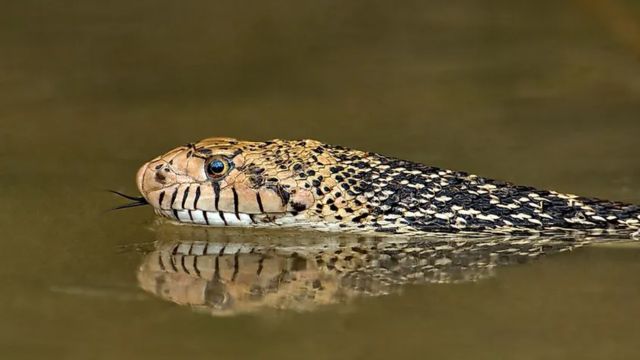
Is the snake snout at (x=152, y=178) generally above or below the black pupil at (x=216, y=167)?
below

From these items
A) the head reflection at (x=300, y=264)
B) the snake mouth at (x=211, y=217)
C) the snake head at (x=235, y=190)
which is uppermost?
the snake head at (x=235, y=190)

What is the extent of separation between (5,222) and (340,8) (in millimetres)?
8652

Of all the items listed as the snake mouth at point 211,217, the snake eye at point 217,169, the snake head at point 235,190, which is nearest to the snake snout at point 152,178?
the snake head at point 235,190

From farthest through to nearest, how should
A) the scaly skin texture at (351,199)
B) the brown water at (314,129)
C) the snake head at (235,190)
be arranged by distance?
the snake head at (235,190), the scaly skin texture at (351,199), the brown water at (314,129)

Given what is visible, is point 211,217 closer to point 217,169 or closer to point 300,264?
point 217,169

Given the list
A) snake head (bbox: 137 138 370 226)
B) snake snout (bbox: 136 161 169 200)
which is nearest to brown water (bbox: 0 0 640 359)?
snake head (bbox: 137 138 370 226)

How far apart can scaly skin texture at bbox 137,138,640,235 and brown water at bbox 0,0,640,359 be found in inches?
13.4

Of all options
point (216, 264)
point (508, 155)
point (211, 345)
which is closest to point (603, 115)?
point (508, 155)

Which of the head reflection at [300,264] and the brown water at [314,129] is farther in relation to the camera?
the head reflection at [300,264]

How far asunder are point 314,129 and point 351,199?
287cm

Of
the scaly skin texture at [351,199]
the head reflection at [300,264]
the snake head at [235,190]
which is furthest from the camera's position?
the snake head at [235,190]

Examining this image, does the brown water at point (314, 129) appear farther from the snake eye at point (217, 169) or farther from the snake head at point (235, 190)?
the snake eye at point (217, 169)

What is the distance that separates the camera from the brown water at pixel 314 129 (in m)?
9.80

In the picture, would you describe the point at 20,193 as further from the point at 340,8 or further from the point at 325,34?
the point at 340,8
